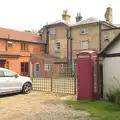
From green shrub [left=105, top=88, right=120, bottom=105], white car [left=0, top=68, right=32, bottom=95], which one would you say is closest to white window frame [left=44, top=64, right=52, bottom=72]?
white car [left=0, top=68, right=32, bottom=95]

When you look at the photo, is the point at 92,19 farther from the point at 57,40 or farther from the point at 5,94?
the point at 5,94

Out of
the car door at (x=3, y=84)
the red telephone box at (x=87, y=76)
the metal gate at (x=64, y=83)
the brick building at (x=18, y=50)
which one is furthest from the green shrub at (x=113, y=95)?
the brick building at (x=18, y=50)

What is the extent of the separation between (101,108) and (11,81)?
6633 millimetres

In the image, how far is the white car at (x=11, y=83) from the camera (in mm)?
14289

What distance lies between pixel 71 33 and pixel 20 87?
1037 inches

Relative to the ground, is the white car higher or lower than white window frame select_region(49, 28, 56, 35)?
lower

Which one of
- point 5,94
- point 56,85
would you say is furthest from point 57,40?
point 5,94

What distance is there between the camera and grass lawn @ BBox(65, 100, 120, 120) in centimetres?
884

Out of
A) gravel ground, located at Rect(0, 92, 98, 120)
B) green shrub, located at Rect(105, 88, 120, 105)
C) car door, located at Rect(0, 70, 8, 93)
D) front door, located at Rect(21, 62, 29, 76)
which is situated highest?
front door, located at Rect(21, 62, 29, 76)

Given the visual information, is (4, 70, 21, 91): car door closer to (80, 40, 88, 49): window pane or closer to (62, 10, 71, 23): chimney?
(80, 40, 88, 49): window pane

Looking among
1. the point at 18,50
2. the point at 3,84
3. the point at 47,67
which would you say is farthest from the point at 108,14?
the point at 3,84

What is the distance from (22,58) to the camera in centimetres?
3766

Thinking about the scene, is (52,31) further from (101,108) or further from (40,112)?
(40,112)

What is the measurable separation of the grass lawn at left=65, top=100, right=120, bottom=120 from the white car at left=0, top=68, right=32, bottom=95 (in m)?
4.76
